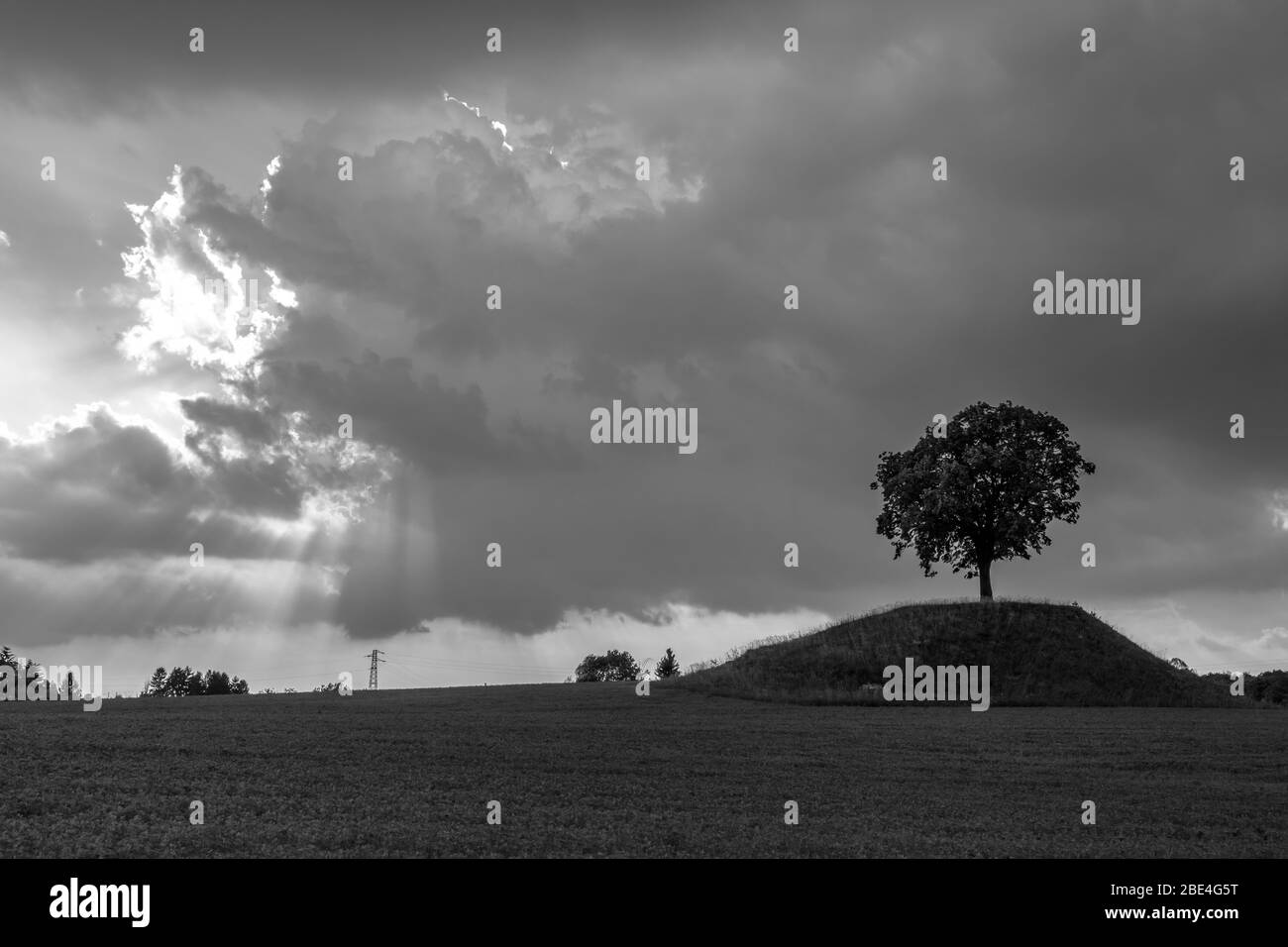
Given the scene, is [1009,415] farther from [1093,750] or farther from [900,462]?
[1093,750]

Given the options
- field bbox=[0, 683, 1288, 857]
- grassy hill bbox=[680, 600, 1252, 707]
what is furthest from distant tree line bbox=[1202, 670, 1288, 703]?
field bbox=[0, 683, 1288, 857]

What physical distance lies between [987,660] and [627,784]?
187 ft

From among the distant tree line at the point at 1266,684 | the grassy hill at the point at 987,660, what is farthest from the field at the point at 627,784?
the distant tree line at the point at 1266,684

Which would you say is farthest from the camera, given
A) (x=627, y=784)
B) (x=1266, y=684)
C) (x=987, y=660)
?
(x=1266, y=684)

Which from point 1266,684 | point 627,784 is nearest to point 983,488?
point 1266,684

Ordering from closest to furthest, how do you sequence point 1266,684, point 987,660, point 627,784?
point 627,784, point 987,660, point 1266,684

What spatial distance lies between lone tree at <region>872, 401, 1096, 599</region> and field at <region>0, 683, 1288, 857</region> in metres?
34.5

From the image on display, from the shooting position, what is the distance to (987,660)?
85625 millimetres

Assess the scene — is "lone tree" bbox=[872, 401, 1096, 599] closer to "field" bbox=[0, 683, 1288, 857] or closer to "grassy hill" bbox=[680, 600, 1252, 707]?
"grassy hill" bbox=[680, 600, 1252, 707]

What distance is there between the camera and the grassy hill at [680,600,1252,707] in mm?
80875

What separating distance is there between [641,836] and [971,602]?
248ft

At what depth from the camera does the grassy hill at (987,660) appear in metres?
80.9

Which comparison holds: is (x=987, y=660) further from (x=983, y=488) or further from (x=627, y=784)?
(x=627, y=784)
